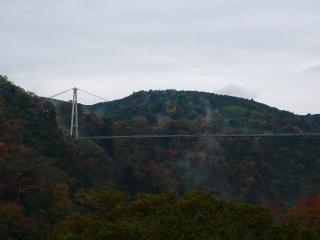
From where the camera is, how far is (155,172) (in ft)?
104

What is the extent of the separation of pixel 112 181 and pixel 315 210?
9.03 meters

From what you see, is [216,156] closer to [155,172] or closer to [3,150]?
[155,172]

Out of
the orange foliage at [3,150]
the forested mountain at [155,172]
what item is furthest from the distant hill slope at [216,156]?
the orange foliage at [3,150]

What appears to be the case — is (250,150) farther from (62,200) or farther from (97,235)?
(97,235)

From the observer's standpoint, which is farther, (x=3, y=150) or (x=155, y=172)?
(x=155, y=172)

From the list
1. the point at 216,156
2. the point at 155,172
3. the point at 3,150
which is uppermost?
the point at 216,156

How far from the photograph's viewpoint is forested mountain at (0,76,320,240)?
11945mm

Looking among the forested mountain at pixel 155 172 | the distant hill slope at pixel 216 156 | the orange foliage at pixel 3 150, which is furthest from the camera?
the distant hill slope at pixel 216 156

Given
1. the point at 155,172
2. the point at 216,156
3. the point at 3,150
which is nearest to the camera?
the point at 3,150

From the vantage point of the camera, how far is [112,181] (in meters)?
28.4

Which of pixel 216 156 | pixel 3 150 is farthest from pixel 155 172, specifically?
pixel 3 150

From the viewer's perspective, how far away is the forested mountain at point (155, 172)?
39.2 ft

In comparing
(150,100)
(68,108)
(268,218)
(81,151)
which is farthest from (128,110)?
(268,218)

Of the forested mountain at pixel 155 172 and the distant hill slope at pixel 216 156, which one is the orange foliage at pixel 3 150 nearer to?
the forested mountain at pixel 155 172
